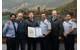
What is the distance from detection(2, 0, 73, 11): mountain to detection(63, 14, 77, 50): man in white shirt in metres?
0.34

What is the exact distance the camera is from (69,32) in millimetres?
4883

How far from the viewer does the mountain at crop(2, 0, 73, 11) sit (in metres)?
4.81

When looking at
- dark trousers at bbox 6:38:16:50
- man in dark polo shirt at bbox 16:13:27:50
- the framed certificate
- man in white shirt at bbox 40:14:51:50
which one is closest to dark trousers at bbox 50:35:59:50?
man in white shirt at bbox 40:14:51:50

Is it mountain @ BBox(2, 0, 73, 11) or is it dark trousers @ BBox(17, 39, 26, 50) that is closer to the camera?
mountain @ BBox(2, 0, 73, 11)

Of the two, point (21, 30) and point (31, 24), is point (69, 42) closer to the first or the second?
point (31, 24)

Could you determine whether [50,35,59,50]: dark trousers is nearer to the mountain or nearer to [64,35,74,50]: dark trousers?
[64,35,74,50]: dark trousers

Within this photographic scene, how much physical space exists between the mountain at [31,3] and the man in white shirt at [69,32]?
34 centimetres

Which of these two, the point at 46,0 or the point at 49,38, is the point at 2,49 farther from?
the point at 46,0

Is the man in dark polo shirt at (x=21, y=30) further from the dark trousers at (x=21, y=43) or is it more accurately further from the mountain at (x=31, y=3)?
the mountain at (x=31, y=3)

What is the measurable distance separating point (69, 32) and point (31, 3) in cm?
104

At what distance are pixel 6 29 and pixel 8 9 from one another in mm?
445

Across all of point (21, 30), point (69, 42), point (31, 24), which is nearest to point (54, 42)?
point (69, 42)

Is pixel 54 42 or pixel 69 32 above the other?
pixel 69 32

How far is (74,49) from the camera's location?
4.88 meters
